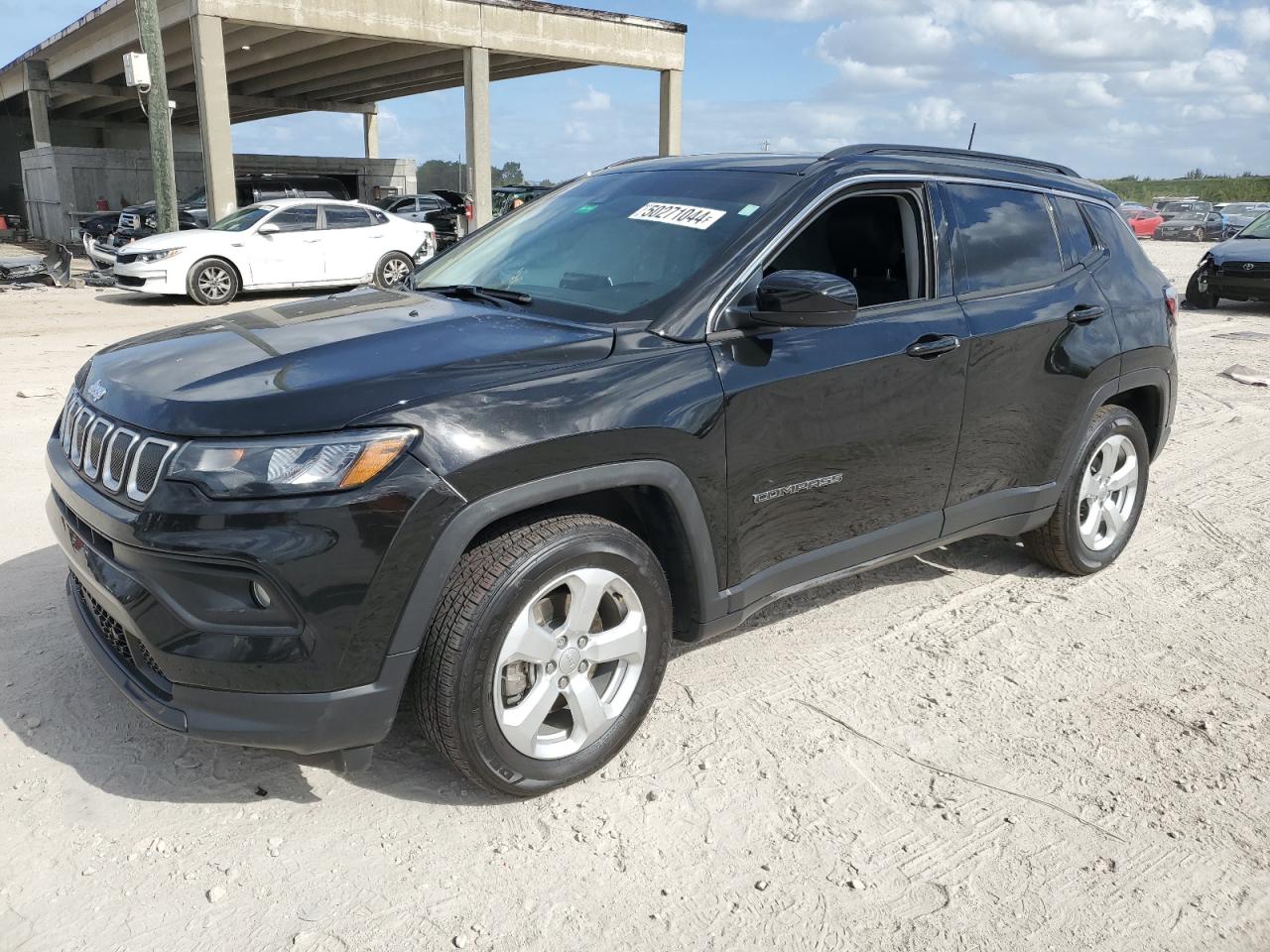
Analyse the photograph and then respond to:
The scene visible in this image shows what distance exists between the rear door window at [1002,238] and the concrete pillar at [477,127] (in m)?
19.8

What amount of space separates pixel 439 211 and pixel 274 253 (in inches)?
388

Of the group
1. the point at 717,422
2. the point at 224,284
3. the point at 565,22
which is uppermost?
the point at 565,22

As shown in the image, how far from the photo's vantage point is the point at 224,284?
14734mm

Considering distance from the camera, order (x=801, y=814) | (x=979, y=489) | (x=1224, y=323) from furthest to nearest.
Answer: (x=1224, y=323) → (x=979, y=489) → (x=801, y=814)

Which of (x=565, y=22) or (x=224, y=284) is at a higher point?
(x=565, y=22)

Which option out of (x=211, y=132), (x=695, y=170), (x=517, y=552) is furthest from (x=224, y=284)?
(x=517, y=552)

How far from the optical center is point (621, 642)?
3.00 m

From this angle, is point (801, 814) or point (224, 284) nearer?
point (801, 814)

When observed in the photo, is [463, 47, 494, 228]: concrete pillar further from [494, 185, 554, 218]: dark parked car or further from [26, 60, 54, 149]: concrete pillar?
[26, 60, 54, 149]: concrete pillar

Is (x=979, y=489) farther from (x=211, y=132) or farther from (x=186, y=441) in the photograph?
(x=211, y=132)


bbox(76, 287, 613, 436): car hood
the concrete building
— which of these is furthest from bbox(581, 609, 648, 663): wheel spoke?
the concrete building

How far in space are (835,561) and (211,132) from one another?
19409 millimetres

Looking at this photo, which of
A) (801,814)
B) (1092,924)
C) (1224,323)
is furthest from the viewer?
(1224,323)

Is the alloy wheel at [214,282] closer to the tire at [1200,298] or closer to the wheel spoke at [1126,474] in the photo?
the wheel spoke at [1126,474]
